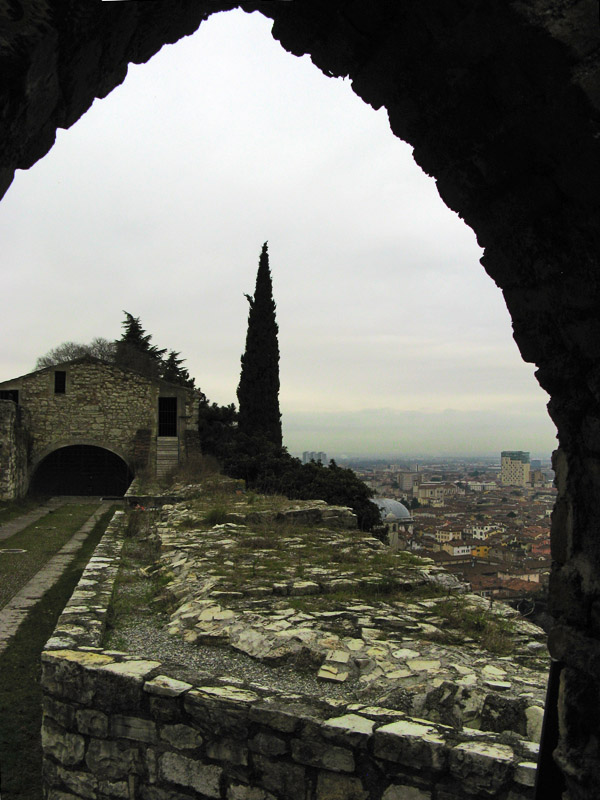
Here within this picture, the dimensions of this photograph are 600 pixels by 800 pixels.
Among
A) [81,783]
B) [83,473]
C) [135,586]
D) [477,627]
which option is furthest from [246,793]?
[83,473]

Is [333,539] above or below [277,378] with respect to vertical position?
below

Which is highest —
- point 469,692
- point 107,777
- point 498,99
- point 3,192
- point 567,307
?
point 498,99

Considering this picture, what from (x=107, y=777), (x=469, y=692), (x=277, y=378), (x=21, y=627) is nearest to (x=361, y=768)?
(x=469, y=692)

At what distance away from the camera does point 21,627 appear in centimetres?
584

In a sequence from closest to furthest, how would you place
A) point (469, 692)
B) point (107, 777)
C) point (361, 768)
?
point (361, 768), point (469, 692), point (107, 777)

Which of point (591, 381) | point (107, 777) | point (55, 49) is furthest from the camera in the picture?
point (107, 777)

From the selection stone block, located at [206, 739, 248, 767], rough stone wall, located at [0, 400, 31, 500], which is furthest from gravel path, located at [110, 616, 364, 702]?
rough stone wall, located at [0, 400, 31, 500]

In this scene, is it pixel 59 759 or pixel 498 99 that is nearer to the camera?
pixel 498 99

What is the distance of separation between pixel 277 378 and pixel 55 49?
18.6 meters

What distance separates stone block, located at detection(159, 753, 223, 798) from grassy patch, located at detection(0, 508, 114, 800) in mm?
987

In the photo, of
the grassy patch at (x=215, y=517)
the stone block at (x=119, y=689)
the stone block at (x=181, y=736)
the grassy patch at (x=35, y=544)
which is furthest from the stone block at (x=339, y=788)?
the grassy patch at (x=215, y=517)

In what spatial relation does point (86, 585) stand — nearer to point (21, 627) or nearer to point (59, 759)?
point (21, 627)

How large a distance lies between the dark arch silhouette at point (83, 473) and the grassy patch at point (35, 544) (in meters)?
7.74

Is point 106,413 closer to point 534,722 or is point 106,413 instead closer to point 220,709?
point 220,709
